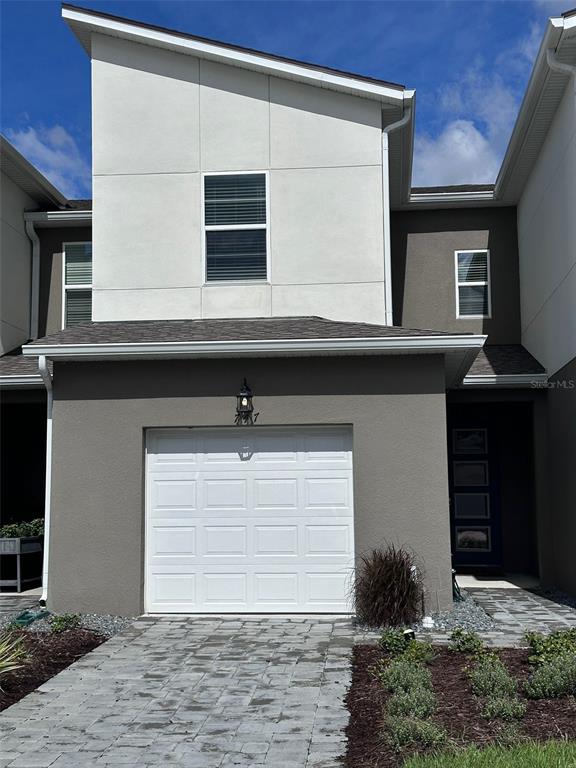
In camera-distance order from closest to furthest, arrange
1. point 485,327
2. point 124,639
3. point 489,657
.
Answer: point 489,657, point 124,639, point 485,327

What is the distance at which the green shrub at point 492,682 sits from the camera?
642 centimetres

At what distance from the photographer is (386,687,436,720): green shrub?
5.96m

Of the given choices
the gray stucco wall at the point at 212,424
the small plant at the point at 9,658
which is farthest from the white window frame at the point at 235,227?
the small plant at the point at 9,658

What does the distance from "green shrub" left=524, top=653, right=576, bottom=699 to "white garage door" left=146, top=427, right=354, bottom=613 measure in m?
3.95

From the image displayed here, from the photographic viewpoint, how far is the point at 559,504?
1235 cm

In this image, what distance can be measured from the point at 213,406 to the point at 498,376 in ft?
16.0

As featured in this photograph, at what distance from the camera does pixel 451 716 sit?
19.8 feet

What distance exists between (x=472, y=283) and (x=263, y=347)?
616cm

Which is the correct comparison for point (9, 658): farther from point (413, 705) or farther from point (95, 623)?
point (413, 705)

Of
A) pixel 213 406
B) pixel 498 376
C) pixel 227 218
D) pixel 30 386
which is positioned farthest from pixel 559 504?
pixel 30 386

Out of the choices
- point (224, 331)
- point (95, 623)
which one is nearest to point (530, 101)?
point (224, 331)

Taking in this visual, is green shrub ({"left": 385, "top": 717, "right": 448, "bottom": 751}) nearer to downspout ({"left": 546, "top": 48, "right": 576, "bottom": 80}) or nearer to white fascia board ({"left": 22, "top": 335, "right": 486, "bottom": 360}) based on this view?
white fascia board ({"left": 22, "top": 335, "right": 486, "bottom": 360})

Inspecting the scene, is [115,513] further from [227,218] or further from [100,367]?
[227,218]

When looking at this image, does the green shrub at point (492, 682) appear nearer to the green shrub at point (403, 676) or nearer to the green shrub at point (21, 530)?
the green shrub at point (403, 676)
